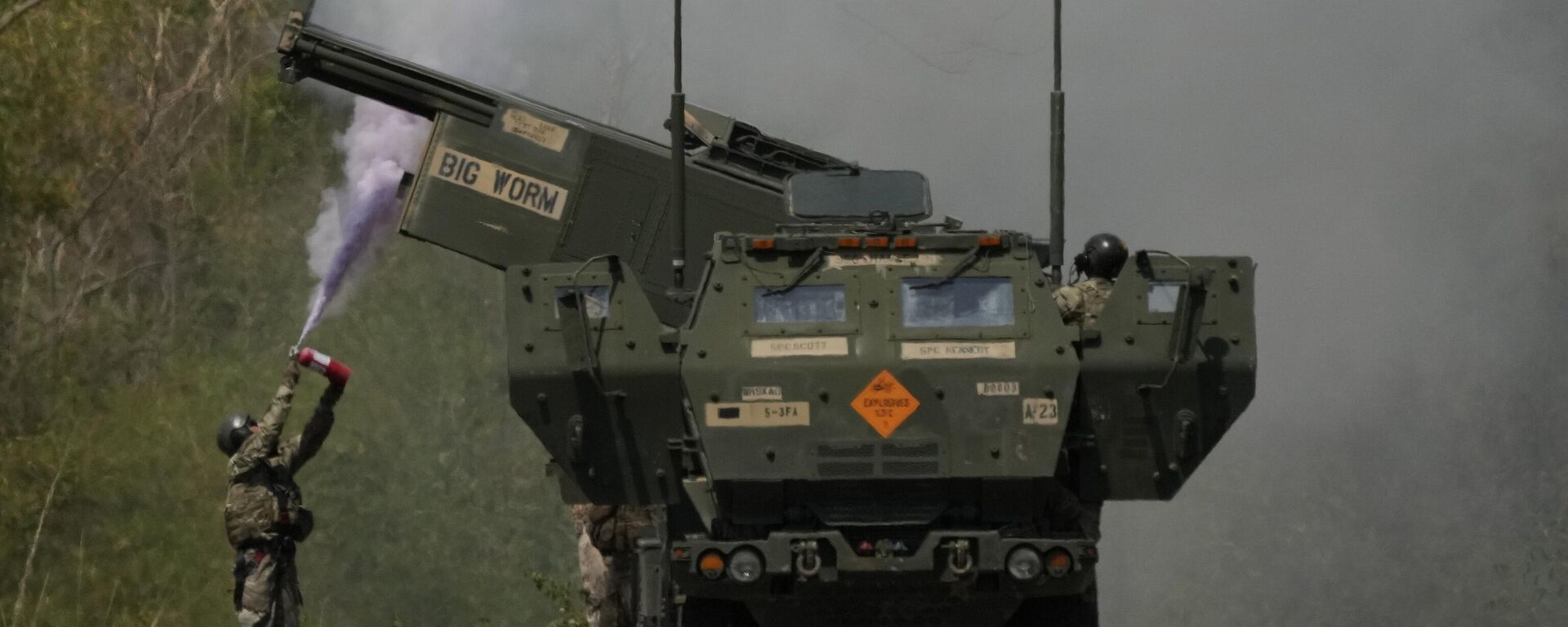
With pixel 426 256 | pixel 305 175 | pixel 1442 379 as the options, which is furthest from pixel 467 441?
pixel 1442 379

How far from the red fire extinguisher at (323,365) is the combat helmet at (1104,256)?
3649mm

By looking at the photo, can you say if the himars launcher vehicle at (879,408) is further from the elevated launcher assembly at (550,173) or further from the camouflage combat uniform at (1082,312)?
the elevated launcher assembly at (550,173)

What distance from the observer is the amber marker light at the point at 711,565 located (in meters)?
10.8

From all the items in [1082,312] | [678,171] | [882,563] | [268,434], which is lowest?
[882,563]

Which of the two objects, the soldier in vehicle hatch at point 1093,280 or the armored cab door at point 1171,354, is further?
the soldier in vehicle hatch at point 1093,280

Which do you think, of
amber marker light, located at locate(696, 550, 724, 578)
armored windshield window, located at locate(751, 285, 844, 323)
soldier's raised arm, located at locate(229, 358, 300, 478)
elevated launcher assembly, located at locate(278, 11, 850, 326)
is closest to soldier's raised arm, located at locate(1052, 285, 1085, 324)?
armored windshield window, located at locate(751, 285, 844, 323)

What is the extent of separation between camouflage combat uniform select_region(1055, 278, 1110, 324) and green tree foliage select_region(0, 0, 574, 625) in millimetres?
5823

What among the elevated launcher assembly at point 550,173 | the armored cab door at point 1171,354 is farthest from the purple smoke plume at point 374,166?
the armored cab door at point 1171,354

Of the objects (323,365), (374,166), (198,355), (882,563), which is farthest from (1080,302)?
(198,355)

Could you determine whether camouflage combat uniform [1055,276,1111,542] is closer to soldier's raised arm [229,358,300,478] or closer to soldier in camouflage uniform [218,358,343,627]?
soldier in camouflage uniform [218,358,343,627]

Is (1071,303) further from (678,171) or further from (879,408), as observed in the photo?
(678,171)

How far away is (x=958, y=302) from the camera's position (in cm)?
1124

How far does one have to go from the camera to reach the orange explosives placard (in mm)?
10953

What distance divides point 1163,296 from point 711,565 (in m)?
2.37
